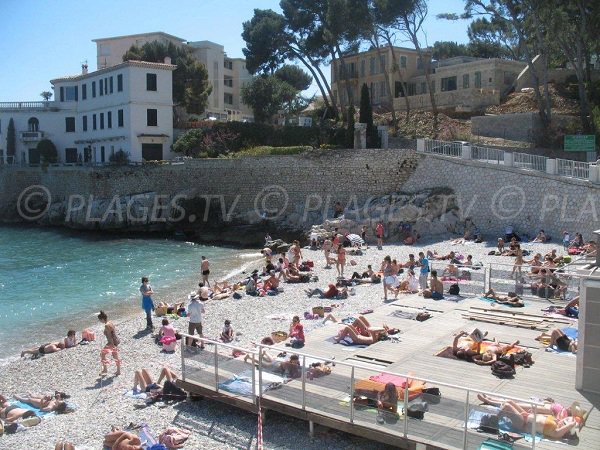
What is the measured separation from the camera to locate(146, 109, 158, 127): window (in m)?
43.8

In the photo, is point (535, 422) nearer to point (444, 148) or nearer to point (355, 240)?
point (355, 240)

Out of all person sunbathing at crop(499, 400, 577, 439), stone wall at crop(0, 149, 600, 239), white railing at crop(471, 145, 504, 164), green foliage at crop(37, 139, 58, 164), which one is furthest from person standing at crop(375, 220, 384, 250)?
green foliage at crop(37, 139, 58, 164)

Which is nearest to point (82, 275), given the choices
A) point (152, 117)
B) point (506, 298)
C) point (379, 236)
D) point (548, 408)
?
point (379, 236)

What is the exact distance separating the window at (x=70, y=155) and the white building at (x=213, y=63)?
9872mm

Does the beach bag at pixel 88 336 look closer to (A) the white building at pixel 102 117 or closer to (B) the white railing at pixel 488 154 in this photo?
(B) the white railing at pixel 488 154

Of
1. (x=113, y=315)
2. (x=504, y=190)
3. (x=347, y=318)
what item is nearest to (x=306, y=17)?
(x=504, y=190)

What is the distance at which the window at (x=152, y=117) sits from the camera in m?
43.8

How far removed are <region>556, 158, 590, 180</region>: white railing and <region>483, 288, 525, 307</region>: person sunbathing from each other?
36.4ft

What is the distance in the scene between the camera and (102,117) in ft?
153

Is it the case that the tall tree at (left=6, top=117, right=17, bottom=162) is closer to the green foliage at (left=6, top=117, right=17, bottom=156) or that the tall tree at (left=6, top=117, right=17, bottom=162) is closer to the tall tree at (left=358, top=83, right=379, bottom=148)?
the green foliage at (left=6, top=117, right=17, bottom=156)

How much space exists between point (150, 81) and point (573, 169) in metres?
29.7

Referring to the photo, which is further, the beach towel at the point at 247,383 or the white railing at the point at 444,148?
the white railing at the point at 444,148

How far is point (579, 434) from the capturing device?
26.0 ft

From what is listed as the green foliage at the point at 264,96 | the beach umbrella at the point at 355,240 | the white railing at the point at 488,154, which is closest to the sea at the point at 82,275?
the beach umbrella at the point at 355,240
